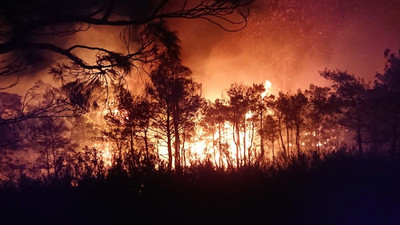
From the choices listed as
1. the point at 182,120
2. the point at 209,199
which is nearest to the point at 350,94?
the point at 182,120

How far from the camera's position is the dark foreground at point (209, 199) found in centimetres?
461

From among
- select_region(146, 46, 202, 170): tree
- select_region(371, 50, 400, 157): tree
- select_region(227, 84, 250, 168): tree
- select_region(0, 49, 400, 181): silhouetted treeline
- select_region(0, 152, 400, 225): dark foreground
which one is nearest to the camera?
select_region(0, 152, 400, 225): dark foreground

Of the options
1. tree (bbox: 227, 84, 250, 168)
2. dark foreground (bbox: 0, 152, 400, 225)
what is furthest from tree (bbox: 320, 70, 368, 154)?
dark foreground (bbox: 0, 152, 400, 225)

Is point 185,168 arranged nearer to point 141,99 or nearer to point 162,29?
point 162,29

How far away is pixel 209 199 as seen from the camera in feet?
16.2

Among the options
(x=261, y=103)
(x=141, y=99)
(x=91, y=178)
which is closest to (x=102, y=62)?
(x=91, y=178)

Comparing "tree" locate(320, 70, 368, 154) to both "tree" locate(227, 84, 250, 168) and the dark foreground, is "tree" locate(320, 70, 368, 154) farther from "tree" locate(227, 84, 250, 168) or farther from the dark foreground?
the dark foreground

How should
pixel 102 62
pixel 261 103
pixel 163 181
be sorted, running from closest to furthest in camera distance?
pixel 163 181 → pixel 102 62 → pixel 261 103

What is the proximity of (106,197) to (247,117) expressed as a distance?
3820 cm

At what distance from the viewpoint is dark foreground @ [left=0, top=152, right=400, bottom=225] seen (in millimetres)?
4613

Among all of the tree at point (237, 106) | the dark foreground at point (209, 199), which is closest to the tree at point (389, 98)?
the tree at point (237, 106)

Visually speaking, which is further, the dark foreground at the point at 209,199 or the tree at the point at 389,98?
the tree at the point at 389,98

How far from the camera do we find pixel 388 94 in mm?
29328

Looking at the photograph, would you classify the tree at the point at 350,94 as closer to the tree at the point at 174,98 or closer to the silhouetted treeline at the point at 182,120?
the silhouetted treeline at the point at 182,120
